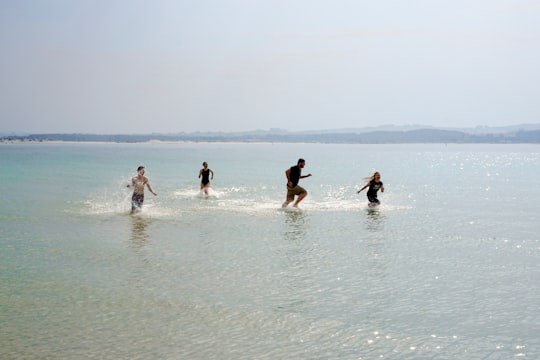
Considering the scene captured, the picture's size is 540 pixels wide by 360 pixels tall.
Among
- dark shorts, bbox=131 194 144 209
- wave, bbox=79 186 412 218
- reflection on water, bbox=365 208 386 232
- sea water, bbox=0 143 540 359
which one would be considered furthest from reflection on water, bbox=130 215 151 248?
reflection on water, bbox=365 208 386 232

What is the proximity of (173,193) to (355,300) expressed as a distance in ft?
72.6

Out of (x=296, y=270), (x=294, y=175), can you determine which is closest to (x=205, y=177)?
(x=294, y=175)

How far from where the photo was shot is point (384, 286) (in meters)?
10.6

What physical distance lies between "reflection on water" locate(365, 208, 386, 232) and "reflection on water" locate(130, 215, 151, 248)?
713cm

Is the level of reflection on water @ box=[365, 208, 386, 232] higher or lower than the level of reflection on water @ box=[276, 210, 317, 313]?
lower

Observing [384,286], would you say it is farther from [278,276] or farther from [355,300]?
[278,276]

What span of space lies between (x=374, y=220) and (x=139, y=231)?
27.1 feet

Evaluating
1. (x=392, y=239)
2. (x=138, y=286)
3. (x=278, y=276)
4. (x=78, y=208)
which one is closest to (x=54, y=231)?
(x=78, y=208)

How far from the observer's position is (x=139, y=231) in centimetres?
1702

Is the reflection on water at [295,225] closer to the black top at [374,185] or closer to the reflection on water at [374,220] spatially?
the reflection on water at [374,220]

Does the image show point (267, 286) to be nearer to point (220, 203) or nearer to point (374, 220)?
point (374, 220)

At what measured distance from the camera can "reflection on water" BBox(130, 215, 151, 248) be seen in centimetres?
1512

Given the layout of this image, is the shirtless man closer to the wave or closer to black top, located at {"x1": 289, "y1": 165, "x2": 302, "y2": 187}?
the wave

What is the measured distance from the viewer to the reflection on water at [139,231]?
595 inches
